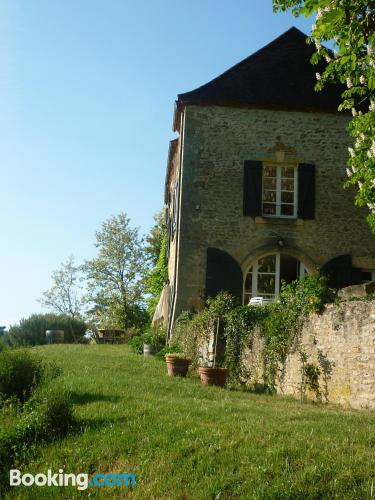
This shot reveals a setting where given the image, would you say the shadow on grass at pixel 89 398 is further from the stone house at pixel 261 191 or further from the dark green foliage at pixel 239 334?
the stone house at pixel 261 191

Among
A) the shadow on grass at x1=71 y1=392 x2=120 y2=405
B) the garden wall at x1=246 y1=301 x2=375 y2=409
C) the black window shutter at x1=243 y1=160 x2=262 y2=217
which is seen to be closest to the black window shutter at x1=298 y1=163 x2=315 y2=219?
the black window shutter at x1=243 y1=160 x2=262 y2=217

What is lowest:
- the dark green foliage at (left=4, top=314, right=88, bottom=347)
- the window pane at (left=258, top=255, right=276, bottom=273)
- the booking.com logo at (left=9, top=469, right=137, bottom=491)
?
the booking.com logo at (left=9, top=469, right=137, bottom=491)

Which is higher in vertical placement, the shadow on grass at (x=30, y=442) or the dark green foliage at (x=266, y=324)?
the dark green foliage at (x=266, y=324)

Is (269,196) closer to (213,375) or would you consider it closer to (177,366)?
(177,366)

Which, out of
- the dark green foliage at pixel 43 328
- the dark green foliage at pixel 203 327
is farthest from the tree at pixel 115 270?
the dark green foliage at pixel 203 327

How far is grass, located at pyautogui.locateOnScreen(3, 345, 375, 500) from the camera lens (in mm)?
4734

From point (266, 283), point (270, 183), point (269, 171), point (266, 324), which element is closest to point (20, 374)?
point (266, 324)

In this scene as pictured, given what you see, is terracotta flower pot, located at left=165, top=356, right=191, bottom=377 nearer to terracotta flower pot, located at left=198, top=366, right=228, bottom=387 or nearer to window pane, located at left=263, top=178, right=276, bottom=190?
terracotta flower pot, located at left=198, top=366, right=228, bottom=387

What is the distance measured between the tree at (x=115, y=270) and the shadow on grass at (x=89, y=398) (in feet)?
91.7

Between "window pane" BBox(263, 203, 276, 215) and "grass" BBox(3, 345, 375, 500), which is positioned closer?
"grass" BBox(3, 345, 375, 500)

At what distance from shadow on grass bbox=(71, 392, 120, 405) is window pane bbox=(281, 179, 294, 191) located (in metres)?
9.85

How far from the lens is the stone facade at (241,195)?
1546 cm

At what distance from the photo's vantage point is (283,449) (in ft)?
17.1

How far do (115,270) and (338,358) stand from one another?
30.8m
